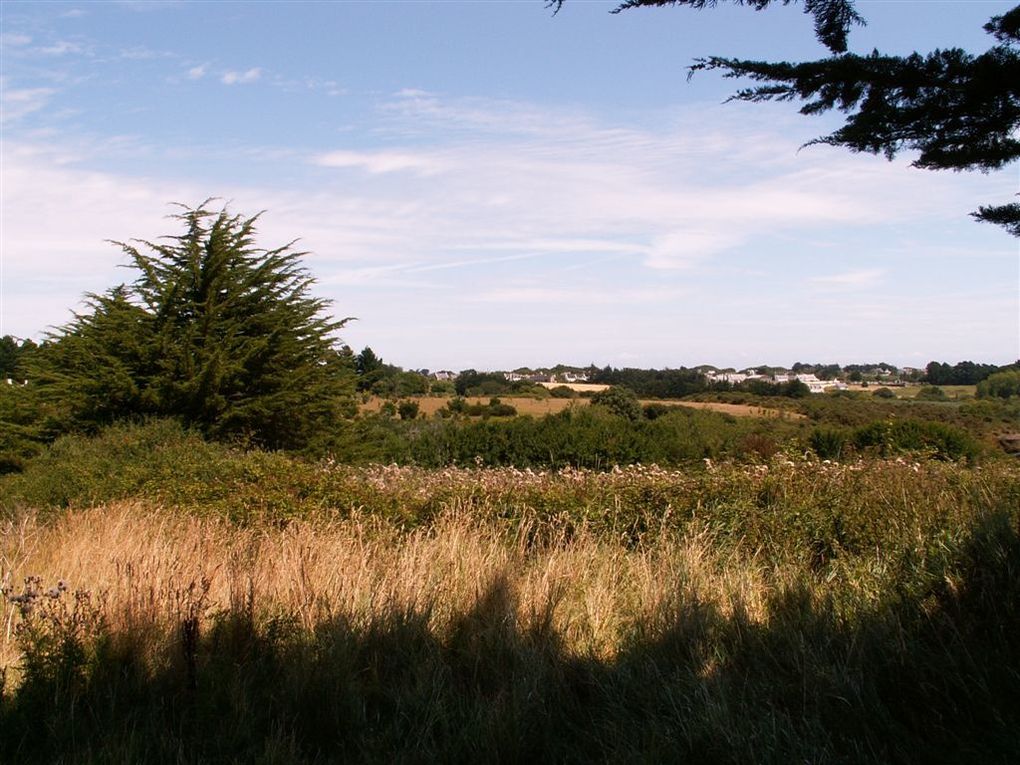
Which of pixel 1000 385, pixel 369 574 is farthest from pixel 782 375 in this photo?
pixel 369 574

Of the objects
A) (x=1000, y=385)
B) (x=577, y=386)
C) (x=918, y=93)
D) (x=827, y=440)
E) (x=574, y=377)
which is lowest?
(x=827, y=440)

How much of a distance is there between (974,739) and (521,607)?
94.0 inches

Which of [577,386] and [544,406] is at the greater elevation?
[577,386]

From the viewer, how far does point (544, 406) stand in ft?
109

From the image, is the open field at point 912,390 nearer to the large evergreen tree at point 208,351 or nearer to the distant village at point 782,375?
the distant village at point 782,375

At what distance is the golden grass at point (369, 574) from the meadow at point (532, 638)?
25mm

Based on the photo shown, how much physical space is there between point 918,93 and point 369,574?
13.3ft

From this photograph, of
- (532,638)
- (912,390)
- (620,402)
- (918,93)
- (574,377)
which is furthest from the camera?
(574,377)

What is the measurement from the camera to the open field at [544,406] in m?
29.1

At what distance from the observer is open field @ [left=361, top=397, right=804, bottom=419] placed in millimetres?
29125

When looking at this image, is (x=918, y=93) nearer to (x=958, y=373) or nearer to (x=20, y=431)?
(x=20, y=431)

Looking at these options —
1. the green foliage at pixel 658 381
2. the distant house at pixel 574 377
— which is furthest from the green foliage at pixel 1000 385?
the distant house at pixel 574 377

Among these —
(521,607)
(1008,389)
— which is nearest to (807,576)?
(521,607)

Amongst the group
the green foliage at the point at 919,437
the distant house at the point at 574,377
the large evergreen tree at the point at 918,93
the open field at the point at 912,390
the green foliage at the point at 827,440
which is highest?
the large evergreen tree at the point at 918,93
